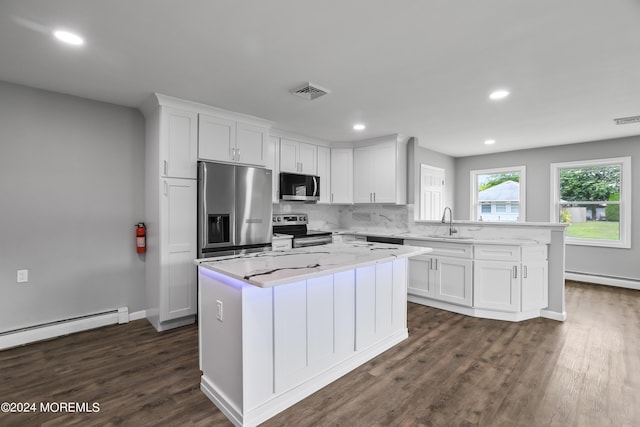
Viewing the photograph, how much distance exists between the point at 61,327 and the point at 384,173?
4.49m

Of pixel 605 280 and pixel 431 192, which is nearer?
pixel 605 280

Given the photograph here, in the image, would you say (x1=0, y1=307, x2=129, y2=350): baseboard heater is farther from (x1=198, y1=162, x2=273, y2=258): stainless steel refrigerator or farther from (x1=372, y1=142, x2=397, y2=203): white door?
(x1=372, y1=142, x2=397, y2=203): white door

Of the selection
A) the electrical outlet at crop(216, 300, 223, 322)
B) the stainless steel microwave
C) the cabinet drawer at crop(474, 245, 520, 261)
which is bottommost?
the electrical outlet at crop(216, 300, 223, 322)

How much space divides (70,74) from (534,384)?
14.7 feet

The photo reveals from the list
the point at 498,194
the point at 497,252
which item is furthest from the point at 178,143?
the point at 498,194

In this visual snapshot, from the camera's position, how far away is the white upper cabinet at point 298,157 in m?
4.73

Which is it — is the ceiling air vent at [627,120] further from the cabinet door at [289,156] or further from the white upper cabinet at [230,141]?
the white upper cabinet at [230,141]

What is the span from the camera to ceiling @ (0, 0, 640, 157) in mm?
1869

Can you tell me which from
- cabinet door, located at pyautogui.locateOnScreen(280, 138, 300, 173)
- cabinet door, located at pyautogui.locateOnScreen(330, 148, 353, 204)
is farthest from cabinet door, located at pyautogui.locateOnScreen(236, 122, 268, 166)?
cabinet door, located at pyautogui.locateOnScreen(330, 148, 353, 204)

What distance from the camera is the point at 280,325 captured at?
1.97m

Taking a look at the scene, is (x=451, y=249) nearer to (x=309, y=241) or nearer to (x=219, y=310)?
(x=309, y=241)

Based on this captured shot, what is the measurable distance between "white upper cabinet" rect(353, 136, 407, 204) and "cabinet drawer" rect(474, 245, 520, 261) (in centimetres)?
157

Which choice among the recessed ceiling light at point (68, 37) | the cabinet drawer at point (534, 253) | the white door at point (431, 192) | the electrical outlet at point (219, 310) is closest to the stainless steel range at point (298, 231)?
the white door at point (431, 192)

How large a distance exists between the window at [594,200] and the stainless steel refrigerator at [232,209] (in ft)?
17.6
